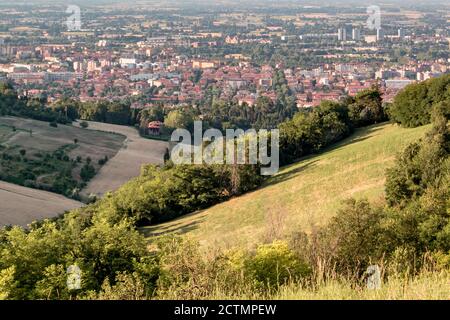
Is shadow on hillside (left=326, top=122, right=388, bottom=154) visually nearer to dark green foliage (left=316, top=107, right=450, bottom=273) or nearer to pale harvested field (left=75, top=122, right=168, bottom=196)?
dark green foliage (left=316, top=107, right=450, bottom=273)

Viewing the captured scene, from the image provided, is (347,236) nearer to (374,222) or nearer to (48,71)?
(374,222)

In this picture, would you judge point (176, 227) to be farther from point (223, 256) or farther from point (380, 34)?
point (380, 34)

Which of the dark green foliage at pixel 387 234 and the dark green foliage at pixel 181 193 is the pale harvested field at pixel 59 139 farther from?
the dark green foliage at pixel 387 234

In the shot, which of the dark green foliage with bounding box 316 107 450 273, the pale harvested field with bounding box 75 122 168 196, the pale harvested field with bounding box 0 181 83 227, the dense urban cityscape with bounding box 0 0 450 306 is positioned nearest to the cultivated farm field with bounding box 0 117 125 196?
the dense urban cityscape with bounding box 0 0 450 306

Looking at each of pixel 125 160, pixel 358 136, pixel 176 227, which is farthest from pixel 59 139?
pixel 176 227

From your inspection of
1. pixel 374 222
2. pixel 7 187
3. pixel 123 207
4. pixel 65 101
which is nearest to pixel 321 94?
pixel 65 101
